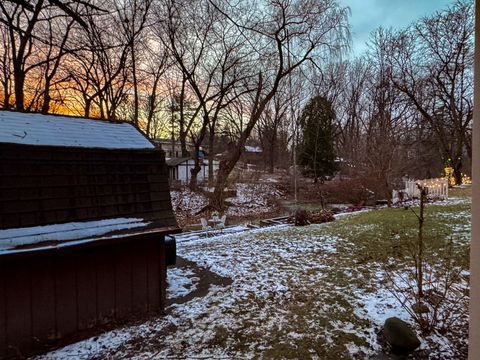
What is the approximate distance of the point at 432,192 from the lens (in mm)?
13703

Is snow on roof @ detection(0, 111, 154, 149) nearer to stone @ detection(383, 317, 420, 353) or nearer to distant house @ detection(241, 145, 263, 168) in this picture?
stone @ detection(383, 317, 420, 353)

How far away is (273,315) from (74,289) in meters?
2.55

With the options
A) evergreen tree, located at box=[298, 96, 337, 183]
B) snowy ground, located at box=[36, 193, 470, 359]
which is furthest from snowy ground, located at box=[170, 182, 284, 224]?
snowy ground, located at box=[36, 193, 470, 359]

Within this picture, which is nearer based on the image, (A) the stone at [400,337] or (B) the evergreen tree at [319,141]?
(A) the stone at [400,337]

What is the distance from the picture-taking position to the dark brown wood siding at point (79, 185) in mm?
3488

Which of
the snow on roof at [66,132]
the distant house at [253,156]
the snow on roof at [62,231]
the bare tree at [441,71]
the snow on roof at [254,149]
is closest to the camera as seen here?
the snow on roof at [62,231]

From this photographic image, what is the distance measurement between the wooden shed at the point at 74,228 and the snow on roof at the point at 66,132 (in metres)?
0.01

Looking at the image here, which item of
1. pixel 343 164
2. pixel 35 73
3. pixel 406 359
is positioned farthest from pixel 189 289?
pixel 343 164

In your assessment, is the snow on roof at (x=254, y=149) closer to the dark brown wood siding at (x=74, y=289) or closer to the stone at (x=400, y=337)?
the dark brown wood siding at (x=74, y=289)

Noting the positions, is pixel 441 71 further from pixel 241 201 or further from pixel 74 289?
pixel 74 289

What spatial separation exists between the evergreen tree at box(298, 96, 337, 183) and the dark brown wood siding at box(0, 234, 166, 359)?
19807mm

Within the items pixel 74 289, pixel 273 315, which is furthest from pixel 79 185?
pixel 273 315

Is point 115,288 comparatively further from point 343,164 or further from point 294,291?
point 343,164

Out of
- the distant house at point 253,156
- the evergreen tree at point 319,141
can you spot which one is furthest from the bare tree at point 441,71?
the distant house at point 253,156
